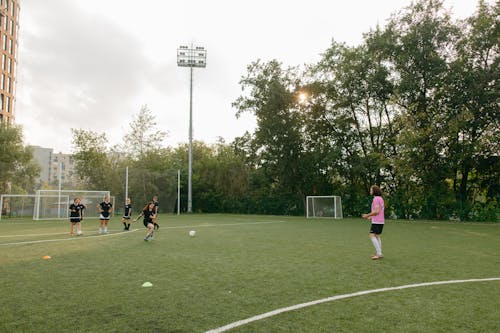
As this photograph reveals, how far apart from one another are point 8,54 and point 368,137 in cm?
6155

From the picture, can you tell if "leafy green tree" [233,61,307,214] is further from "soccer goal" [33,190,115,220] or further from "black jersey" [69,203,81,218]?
"black jersey" [69,203,81,218]

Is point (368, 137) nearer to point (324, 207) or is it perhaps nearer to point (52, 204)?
point (324, 207)

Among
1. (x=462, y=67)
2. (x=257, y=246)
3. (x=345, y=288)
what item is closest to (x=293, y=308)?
(x=345, y=288)

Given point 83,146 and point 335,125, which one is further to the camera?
point 83,146

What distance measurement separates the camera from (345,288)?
6.29 meters

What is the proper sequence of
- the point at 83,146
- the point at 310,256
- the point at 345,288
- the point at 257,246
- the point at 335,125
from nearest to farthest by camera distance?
the point at 345,288, the point at 310,256, the point at 257,246, the point at 335,125, the point at 83,146

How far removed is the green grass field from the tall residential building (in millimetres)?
60680

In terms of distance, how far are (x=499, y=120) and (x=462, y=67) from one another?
484 centimetres

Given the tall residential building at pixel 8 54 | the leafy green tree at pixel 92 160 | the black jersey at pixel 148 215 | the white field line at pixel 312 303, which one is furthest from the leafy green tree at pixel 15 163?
the white field line at pixel 312 303

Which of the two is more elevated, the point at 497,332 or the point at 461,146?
the point at 461,146

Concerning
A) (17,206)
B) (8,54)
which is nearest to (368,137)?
(17,206)

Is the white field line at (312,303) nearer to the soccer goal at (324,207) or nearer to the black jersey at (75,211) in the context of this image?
the black jersey at (75,211)

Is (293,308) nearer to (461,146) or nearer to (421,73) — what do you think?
(461,146)

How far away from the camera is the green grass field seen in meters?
4.52
